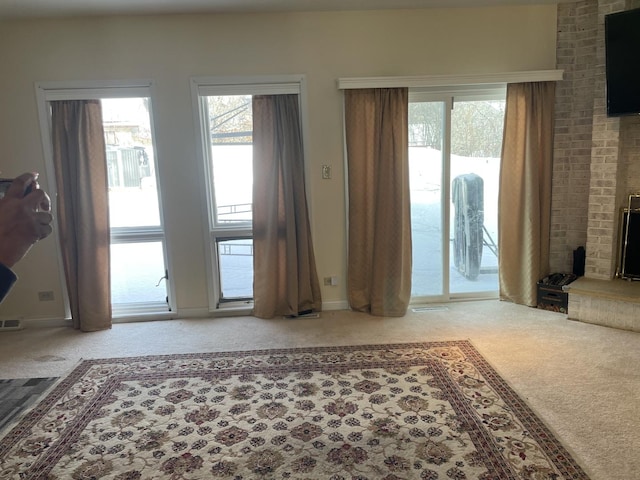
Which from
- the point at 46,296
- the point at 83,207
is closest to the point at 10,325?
the point at 46,296

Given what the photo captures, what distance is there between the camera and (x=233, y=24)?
3.85m

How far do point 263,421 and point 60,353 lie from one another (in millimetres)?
2049

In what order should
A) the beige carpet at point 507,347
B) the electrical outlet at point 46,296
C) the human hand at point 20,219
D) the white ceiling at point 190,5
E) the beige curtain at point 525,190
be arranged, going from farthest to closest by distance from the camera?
the electrical outlet at point 46,296 < the beige curtain at point 525,190 < the white ceiling at point 190,5 < the beige carpet at point 507,347 < the human hand at point 20,219

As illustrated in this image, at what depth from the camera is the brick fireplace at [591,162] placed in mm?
3777

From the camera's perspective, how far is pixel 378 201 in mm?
4062

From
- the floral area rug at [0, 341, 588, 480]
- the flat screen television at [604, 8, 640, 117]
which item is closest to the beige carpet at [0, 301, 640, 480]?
the floral area rug at [0, 341, 588, 480]

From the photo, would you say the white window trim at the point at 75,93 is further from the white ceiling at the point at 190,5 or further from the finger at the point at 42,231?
the finger at the point at 42,231

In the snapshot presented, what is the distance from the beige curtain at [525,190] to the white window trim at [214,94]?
1884mm

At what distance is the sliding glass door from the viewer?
4172mm

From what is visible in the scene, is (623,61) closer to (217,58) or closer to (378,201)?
(378,201)

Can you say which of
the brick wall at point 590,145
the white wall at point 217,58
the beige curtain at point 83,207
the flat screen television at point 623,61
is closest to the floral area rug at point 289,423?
the beige curtain at point 83,207

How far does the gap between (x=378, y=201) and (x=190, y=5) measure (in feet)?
7.42

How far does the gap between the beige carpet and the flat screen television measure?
1.87 m

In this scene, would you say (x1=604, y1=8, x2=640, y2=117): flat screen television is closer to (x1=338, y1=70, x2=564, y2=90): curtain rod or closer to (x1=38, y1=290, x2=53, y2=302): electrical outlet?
(x1=338, y1=70, x2=564, y2=90): curtain rod
